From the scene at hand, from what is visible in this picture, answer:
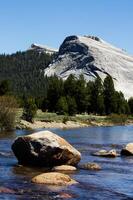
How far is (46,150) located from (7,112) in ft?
138

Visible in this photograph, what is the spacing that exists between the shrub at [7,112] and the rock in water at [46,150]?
1597 inches

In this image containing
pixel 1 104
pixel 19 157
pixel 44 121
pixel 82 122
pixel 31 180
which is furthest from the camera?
pixel 82 122

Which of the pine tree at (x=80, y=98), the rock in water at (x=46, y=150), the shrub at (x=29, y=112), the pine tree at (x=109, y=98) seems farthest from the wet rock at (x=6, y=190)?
the pine tree at (x=109, y=98)

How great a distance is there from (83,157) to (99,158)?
131cm

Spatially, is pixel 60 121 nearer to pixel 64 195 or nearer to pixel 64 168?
pixel 64 168

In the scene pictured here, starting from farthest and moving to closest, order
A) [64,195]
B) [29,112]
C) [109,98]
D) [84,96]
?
[109,98] → [84,96] → [29,112] → [64,195]

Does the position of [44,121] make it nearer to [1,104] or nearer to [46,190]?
[1,104]

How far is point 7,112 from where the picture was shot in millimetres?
74938

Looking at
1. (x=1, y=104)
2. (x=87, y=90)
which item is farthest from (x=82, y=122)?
(x=1, y=104)

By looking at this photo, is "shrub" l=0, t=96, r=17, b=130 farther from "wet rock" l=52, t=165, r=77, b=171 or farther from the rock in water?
"wet rock" l=52, t=165, r=77, b=171

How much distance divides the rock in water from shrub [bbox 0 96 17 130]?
133 feet

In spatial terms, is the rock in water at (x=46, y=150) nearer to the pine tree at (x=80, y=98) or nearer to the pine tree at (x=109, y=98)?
the pine tree at (x=80, y=98)

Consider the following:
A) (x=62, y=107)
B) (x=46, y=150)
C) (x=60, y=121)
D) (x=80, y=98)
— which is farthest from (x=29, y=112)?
(x=46, y=150)

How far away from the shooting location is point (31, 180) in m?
28.2
